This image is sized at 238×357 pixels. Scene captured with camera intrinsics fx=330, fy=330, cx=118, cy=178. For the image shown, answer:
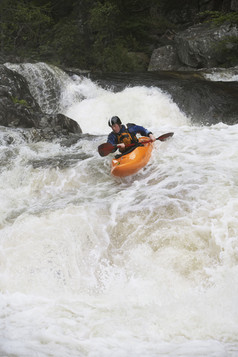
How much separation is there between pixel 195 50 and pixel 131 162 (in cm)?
915

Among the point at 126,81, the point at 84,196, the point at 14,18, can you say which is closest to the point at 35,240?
the point at 84,196

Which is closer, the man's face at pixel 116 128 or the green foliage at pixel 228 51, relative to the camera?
the man's face at pixel 116 128

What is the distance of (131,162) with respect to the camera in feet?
14.8

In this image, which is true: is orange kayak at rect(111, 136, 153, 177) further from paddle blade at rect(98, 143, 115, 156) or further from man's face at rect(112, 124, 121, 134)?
man's face at rect(112, 124, 121, 134)

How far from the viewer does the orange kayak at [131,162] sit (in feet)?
14.6

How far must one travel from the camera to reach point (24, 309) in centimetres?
250

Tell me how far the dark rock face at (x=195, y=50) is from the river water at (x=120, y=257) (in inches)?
313

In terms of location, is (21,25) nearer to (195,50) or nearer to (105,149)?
(195,50)

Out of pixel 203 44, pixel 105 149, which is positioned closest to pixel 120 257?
pixel 105 149

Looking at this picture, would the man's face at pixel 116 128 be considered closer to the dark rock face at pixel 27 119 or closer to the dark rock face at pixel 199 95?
the dark rock face at pixel 27 119

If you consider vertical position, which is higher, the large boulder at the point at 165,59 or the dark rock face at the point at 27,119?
the large boulder at the point at 165,59

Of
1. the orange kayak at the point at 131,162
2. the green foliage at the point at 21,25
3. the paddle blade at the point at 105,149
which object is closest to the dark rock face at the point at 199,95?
the orange kayak at the point at 131,162

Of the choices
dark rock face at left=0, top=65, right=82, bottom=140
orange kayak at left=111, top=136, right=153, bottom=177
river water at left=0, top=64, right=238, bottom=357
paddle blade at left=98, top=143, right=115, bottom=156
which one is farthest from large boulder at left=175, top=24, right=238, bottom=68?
paddle blade at left=98, top=143, right=115, bottom=156

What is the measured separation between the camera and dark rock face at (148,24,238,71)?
11.7m
